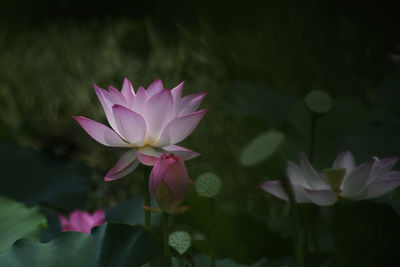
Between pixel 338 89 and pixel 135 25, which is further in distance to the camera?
pixel 135 25

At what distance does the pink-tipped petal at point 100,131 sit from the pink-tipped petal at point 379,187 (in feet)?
0.76

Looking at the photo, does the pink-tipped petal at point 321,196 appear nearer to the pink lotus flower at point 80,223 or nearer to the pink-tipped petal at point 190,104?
the pink-tipped petal at point 190,104

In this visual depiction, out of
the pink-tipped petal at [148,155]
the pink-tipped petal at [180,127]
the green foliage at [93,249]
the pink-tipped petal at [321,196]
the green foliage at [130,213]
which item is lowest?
the green foliage at [130,213]

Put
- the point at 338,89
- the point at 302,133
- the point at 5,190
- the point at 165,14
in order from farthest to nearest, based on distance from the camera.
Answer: the point at 165,14, the point at 338,89, the point at 5,190, the point at 302,133

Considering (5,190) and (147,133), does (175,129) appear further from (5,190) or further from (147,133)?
(5,190)

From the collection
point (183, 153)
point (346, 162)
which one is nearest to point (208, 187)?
point (183, 153)

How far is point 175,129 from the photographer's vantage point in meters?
0.45

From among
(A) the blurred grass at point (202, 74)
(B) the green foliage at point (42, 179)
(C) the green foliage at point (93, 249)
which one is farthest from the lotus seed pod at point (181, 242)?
(B) the green foliage at point (42, 179)

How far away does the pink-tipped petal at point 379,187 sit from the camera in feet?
1.39

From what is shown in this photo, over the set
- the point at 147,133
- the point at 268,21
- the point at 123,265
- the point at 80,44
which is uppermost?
the point at 80,44

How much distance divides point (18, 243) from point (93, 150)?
4.81ft

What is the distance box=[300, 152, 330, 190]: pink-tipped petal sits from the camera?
450 mm

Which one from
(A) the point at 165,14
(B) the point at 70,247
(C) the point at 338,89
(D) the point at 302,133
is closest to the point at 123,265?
(B) the point at 70,247

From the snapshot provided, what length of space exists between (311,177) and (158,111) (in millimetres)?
157
